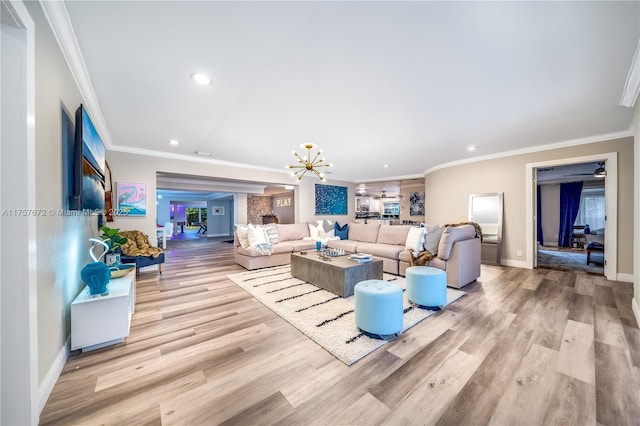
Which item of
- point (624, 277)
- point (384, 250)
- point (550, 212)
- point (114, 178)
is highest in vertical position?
point (114, 178)

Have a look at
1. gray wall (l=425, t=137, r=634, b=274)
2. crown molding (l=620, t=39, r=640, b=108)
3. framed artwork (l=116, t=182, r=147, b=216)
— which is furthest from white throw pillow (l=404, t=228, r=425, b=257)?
framed artwork (l=116, t=182, r=147, b=216)

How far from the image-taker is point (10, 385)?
1116mm

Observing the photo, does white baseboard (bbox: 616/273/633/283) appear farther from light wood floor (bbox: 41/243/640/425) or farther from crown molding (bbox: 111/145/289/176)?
crown molding (bbox: 111/145/289/176)

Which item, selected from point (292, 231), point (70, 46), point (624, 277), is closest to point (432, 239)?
point (624, 277)

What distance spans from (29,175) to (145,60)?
4.36 feet

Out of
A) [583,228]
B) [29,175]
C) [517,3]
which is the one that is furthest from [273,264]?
[583,228]

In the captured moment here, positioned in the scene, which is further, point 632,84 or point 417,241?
point 417,241

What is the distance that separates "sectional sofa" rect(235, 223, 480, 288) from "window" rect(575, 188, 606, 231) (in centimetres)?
723

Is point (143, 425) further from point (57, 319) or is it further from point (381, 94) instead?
point (381, 94)

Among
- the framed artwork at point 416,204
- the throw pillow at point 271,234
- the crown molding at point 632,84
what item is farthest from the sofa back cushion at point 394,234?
the framed artwork at point 416,204

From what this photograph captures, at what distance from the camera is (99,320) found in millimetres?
1941

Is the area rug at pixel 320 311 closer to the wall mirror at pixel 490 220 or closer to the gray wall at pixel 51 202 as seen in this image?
the gray wall at pixel 51 202

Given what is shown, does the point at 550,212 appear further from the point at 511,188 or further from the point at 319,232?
the point at 319,232

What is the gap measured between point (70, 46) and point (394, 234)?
5.06m
